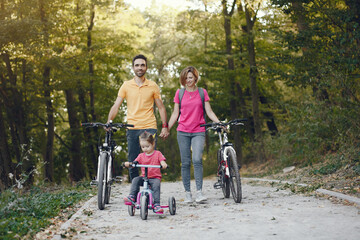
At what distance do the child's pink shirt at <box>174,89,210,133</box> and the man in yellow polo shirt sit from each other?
1.30 ft

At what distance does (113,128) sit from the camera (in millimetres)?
8258

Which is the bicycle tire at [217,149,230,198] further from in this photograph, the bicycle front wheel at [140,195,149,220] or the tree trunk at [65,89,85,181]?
the tree trunk at [65,89,85,181]

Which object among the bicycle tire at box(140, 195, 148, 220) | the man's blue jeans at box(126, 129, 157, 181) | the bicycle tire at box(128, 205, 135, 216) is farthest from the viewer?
the man's blue jeans at box(126, 129, 157, 181)

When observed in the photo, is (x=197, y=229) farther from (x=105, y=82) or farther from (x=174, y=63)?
(x=174, y=63)

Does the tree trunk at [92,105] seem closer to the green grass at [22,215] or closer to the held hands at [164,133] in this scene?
the held hands at [164,133]

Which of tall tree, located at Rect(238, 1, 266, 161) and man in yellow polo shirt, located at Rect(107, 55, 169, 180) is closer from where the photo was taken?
man in yellow polo shirt, located at Rect(107, 55, 169, 180)

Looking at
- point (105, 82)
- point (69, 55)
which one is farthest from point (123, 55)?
point (69, 55)

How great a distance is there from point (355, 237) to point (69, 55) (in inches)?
753

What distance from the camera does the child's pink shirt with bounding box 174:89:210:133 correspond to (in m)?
8.66

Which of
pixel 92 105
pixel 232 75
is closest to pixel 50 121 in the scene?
pixel 92 105

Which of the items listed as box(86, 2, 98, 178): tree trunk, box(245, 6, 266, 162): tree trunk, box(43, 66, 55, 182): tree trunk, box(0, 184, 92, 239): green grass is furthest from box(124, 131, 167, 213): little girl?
box(86, 2, 98, 178): tree trunk

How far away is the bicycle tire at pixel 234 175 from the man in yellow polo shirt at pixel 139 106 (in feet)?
3.93

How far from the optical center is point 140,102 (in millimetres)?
8367

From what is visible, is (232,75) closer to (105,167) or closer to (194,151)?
(194,151)
